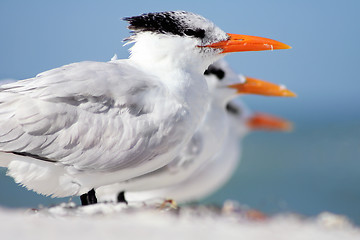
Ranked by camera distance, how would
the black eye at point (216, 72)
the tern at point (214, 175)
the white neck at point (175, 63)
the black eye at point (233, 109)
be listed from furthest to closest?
the black eye at point (233, 109) → the tern at point (214, 175) → the black eye at point (216, 72) → the white neck at point (175, 63)

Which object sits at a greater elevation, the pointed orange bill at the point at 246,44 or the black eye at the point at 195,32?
the pointed orange bill at the point at 246,44

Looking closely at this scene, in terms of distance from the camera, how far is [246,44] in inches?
137

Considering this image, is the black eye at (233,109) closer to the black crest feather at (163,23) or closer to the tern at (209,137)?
the tern at (209,137)

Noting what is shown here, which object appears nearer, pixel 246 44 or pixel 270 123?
pixel 246 44

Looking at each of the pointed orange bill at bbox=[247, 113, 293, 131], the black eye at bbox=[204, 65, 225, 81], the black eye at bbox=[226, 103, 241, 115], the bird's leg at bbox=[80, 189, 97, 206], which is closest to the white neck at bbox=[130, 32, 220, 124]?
the bird's leg at bbox=[80, 189, 97, 206]

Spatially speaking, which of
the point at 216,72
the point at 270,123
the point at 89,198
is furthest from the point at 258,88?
the point at 270,123

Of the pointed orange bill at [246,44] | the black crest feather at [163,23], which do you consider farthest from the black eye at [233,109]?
the black crest feather at [163,23]

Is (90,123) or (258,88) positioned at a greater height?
(258,88)

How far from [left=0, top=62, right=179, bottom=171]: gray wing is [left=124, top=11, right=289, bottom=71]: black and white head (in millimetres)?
262

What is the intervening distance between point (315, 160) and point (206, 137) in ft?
35.4

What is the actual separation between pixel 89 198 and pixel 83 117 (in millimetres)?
614

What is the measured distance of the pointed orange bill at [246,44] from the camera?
11.2 ft

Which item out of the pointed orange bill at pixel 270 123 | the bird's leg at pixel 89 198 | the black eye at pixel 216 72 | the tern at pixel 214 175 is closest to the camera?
the bird's leg at pixel 89 198

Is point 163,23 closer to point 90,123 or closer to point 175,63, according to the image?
point 175,63
